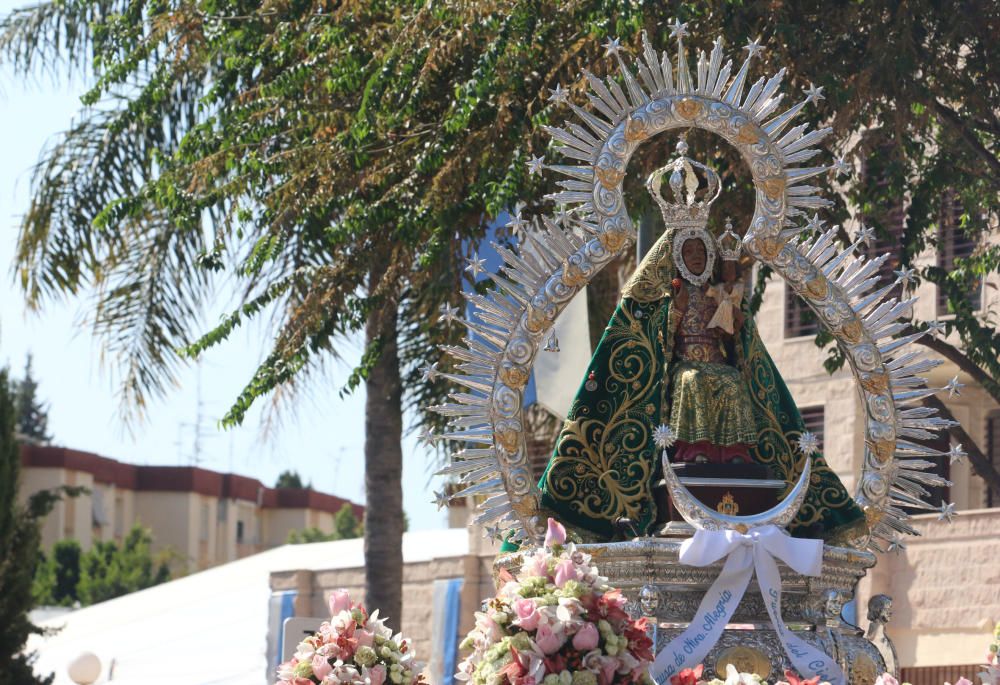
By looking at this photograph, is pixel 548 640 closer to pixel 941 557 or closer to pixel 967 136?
pixel 967 136

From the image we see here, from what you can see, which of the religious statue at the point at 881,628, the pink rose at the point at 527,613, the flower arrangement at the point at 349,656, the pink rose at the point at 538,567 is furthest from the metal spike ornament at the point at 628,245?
the pink rose at the point at 527,613

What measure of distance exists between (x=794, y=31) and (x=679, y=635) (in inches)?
229

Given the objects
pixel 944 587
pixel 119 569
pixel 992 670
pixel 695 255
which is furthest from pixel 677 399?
pixel 119 569

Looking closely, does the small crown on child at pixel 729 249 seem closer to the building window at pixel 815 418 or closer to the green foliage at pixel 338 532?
the building window at pixel 815 418

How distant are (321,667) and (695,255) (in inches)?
104

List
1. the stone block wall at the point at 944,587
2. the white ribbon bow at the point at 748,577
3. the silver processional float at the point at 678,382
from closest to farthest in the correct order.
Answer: the white ribbon bow at the point at 748,577 < the silver processional float at the point at 678,382 < the stone block wall at the point at 944,587

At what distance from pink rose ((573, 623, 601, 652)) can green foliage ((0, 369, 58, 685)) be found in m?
11.6

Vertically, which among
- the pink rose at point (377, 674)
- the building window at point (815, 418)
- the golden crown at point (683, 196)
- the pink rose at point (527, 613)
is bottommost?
the pink rose at point (377, 674)

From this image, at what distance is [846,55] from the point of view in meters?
13.4

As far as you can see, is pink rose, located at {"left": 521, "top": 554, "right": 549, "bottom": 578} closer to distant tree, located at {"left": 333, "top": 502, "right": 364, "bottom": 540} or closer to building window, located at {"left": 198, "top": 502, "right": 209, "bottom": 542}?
distant tree, located at {"left": 333, "top": 502, "right": 364, "bottom": 540}

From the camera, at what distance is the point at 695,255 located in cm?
894

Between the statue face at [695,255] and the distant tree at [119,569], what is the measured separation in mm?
33432

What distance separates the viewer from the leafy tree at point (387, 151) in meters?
12.9

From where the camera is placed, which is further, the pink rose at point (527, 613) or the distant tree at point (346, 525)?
the distant tree at point (346, 525)
